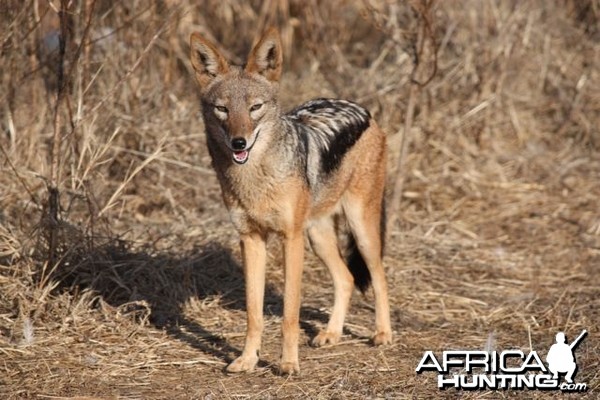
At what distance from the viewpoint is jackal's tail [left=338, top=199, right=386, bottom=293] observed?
6895mm

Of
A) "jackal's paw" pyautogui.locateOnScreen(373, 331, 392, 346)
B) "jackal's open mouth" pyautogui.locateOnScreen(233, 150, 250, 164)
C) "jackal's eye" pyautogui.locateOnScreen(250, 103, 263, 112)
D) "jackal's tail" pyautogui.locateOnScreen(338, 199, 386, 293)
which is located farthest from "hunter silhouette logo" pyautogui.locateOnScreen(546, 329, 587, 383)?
"jackal's eye" pyautogui.locateOnScreen(250, 103, 263, 112)

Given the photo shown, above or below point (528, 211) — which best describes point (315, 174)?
below

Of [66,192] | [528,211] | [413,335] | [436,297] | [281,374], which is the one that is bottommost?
[281,374]

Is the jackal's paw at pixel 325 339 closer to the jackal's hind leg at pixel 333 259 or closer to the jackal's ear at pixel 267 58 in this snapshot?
the jackal's hind leg at pixel 333 259

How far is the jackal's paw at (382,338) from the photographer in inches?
255

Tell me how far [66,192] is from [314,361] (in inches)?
107

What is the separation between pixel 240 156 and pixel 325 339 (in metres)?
1.61

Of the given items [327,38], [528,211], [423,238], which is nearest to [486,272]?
[423,238]

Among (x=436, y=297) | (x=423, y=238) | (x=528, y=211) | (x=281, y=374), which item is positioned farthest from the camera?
(x=528, y=211)

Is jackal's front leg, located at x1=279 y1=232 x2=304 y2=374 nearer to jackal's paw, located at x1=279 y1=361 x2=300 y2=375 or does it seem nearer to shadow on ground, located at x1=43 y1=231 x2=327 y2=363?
jackal's paw, located at x1=279 y1=361 x2=300 y2=375

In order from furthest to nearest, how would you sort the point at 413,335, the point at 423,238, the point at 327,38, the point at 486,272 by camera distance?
1. the point at 327,38
2. the point at 423,238
3. the point at 486,272
4. the point at 413,335

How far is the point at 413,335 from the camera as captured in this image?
22.0 feet

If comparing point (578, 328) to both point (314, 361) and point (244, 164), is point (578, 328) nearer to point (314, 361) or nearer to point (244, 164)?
point (314, 361)

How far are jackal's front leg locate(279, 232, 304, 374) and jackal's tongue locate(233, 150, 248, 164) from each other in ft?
1.99
